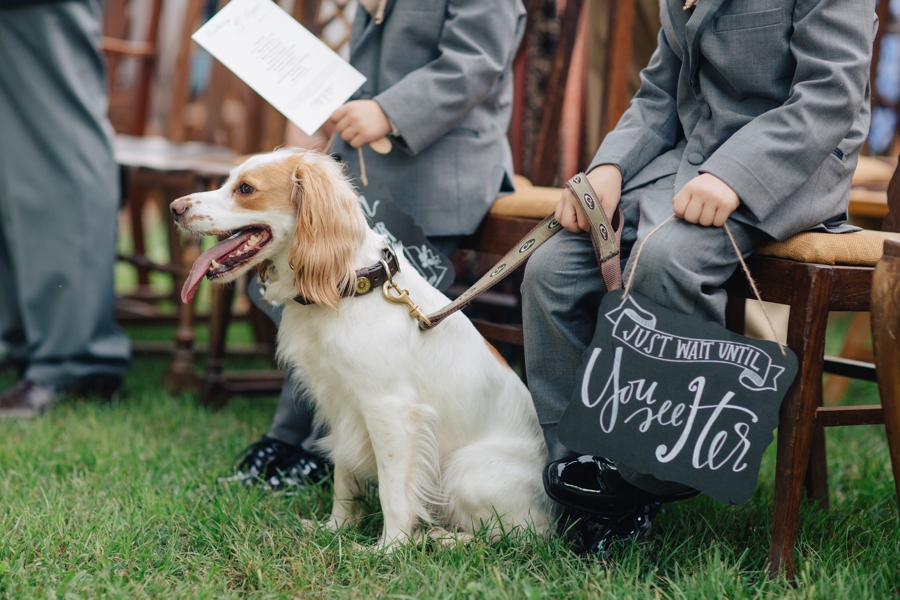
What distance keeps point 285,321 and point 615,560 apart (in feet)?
3.16

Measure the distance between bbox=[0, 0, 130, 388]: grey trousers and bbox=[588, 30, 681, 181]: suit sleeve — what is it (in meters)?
2.10

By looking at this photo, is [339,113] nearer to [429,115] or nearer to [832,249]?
[429,115]

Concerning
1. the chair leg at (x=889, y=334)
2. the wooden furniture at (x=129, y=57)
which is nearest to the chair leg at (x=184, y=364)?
the wooden furniture at (x=129, y=57)

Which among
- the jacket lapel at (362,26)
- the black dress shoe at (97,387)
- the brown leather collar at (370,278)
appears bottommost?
the black dress shoe at (97,387)

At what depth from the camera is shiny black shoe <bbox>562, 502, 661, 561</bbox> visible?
1713 mm

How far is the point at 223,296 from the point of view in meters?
3.00

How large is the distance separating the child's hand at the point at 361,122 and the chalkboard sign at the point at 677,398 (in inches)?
33.8

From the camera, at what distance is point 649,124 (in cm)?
190

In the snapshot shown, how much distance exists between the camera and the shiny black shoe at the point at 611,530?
1.71m

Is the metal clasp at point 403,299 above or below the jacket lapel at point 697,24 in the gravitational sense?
below

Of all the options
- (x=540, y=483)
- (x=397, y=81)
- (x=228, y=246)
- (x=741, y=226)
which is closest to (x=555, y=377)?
(x=540, y=483)

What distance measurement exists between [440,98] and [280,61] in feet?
1.42

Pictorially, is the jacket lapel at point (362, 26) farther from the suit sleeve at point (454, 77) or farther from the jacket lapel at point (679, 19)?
the jacket lapel at point (679, 19)

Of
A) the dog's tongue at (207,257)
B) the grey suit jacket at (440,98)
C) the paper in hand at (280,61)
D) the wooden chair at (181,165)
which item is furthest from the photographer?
the wooden chair at (181,165)
